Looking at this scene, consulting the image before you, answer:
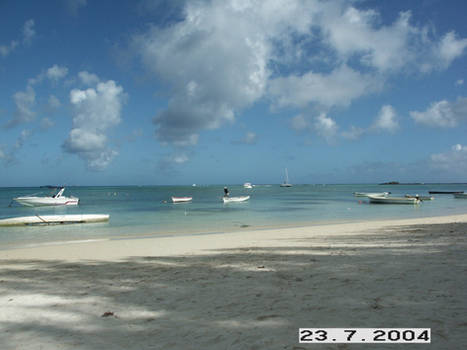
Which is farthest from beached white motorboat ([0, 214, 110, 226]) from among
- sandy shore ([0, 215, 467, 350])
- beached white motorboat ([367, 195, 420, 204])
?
beached white motorboat ([367, 195, 420, 204])

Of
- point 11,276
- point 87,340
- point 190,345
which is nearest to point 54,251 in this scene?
point 11,276

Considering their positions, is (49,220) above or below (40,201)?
below

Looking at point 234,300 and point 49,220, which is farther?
point 49,220

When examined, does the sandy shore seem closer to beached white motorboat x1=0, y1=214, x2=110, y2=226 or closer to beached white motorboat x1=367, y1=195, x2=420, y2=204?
beached white motorboat x1=0, y1=214, x2=110, y2=226

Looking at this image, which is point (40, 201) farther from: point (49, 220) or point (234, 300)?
point (234, 300)

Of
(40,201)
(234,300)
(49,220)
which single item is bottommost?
(49,220)

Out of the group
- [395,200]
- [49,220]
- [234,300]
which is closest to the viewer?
[234,300]

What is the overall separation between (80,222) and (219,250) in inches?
747

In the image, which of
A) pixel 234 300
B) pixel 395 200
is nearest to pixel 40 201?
pixel 395 200

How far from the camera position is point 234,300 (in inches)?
224

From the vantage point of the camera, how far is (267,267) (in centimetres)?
828

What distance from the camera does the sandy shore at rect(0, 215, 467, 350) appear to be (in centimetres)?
430

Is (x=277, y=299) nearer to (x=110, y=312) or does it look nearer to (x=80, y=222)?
(x=110, y=312)

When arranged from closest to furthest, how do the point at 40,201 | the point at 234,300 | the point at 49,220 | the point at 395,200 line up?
the point at 234,300 < the point at 49,220 < the point at 395,200 < the point at 40,201
